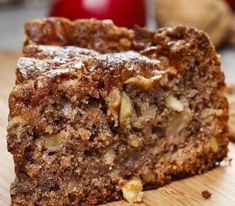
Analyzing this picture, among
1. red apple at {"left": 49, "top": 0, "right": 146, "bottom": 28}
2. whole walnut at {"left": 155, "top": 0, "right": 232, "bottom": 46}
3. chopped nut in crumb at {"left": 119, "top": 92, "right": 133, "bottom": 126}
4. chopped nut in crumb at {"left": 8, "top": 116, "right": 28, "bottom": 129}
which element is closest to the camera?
chopped nut in crumb at {"left": 8, "top": 116, "right": 28, "bottom": 129}

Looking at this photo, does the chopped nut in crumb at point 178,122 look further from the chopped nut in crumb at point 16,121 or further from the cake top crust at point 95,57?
the chopped nut in crumb at point 16,121

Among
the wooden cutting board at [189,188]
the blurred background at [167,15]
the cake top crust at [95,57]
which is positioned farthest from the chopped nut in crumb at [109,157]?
the blurred background at [167,15]

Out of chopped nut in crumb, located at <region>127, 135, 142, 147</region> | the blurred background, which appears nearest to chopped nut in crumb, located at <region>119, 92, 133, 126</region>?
chopped nut in crumb, located at <region>127, 135, 142, 147</region>

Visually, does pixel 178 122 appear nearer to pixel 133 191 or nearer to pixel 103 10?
pixel 133 191

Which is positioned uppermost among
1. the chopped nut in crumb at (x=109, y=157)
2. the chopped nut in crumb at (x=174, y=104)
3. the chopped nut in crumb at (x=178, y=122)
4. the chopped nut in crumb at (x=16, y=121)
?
the chopped nut in crumb at (x=174, y=104)

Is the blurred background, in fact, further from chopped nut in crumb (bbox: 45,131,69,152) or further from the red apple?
chopped nut in crumb (bbox: 45,131,69,152)

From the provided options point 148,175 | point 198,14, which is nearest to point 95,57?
point 148,175

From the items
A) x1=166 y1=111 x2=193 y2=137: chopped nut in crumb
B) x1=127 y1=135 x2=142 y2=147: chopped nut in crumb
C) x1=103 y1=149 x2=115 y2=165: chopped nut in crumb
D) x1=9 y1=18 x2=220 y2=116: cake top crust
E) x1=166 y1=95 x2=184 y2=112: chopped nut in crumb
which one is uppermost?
x1=9 y1=18 x2=220 y2=116: cake top crust
